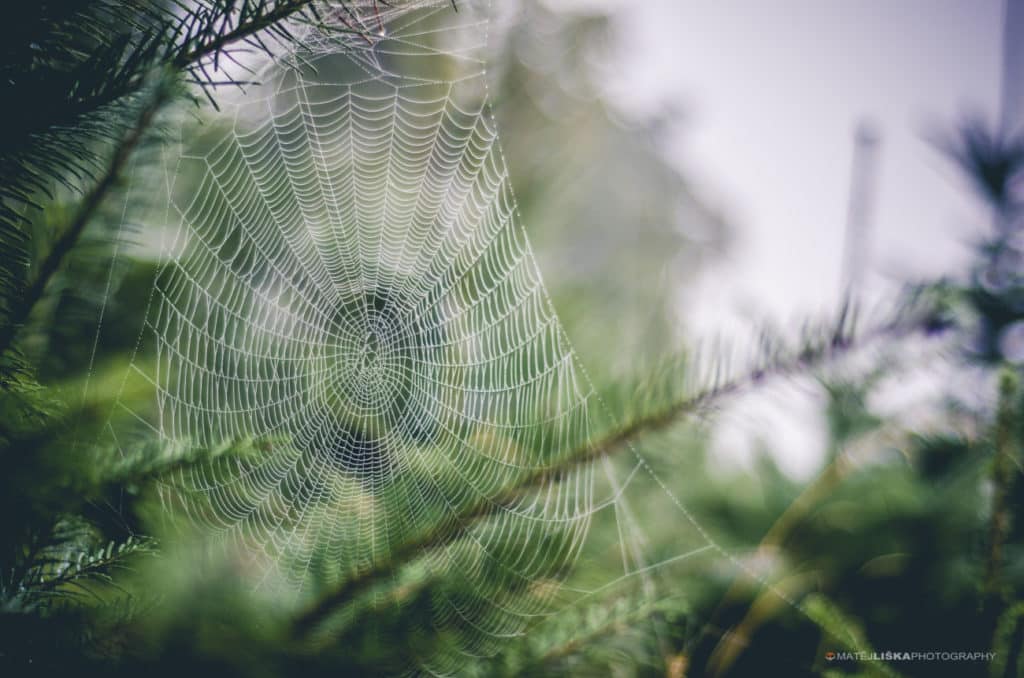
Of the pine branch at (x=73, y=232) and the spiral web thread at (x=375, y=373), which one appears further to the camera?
the spiral web thread at (x=375, y=373)

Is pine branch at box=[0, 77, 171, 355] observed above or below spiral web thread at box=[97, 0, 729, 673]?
above

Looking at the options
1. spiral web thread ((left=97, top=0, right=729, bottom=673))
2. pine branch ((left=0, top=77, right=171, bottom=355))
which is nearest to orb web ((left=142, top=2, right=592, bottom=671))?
spiral web thread ((left=97, top=0, right=729, bottom=673))

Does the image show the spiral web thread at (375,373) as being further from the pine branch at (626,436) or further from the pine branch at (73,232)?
the pine branch at (73,232)

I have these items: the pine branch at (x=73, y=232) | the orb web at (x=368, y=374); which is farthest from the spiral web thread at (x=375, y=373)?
the pine branch at (x=73, y=232)

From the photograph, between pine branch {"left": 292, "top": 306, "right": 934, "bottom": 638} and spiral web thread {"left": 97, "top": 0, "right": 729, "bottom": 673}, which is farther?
spiral web thread {"left": 97, "top": 0, "right": 729, "bottom": 673}

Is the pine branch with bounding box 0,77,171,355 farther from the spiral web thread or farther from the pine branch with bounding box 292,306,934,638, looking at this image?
the pine branch with bounding box 292,306,934,638

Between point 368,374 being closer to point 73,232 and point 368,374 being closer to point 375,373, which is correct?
point 375,373

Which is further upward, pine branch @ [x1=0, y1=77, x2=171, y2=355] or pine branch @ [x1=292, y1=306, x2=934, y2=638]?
pine branch @ [x1=0, y1=77, x2=171, y2=355]

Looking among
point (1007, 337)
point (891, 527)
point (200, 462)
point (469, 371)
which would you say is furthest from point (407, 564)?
point (1007, 337)
